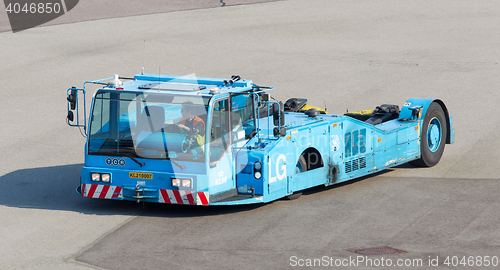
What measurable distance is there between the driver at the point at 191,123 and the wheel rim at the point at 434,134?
682cm

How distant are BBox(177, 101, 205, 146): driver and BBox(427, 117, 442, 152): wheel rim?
6.82 m

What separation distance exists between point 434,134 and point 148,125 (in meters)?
7.61

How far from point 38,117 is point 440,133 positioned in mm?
11765

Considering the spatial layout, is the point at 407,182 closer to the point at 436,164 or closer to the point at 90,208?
the point at 436,164

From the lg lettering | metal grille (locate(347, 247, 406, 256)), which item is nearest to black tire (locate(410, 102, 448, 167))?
the lg lettering

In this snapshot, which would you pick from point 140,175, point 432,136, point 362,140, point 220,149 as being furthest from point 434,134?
point 140,175

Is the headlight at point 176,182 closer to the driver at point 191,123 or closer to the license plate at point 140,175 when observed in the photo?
the license plate at point 140,175

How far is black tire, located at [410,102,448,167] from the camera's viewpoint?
16406mm

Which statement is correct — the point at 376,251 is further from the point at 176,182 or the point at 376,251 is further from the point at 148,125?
the point at 148,125

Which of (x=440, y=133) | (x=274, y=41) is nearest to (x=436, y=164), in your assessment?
(x=440, y=133)

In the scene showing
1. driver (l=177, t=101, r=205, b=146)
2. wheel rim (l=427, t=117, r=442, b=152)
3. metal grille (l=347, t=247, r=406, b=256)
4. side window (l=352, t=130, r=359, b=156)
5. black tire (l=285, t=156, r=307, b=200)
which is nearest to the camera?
metal grille (l=347, t=247, r=406, b=256)

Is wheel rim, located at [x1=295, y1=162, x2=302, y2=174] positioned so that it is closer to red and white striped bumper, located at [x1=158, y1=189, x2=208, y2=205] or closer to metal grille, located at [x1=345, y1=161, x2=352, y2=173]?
metal grille, located at [x1=345, y1=161, x2=352, y2=173]

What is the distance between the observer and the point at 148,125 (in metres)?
12.6

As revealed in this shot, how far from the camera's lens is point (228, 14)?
37125mm
